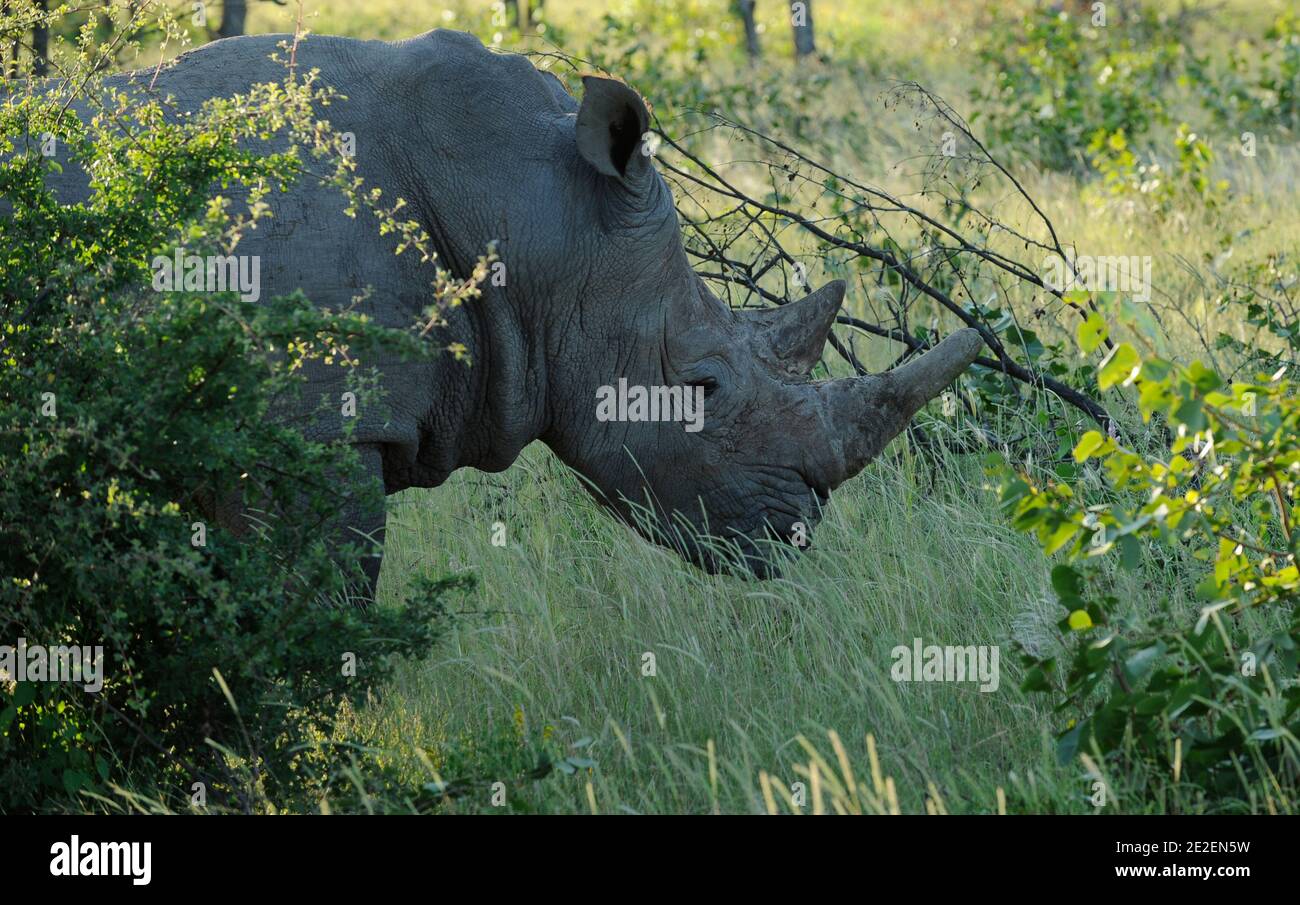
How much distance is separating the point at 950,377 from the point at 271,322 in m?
2.80

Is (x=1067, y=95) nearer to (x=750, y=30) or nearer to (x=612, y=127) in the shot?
(x=750, y=30)

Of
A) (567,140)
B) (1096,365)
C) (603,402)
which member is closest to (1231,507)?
(1096,365)

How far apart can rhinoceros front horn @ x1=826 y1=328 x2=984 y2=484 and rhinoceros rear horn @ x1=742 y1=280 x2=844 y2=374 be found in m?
0.15

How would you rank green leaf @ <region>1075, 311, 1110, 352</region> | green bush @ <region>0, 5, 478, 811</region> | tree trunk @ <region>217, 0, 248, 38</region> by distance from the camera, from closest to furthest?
green leaf @ <region>1075, 311, 1110, 352</region> → green bush @ <region>0, 5, 478, 811</region> → tree trunk @ <region>217, 0, 248, 38</region>

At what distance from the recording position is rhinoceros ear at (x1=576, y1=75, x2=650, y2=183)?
523 cm

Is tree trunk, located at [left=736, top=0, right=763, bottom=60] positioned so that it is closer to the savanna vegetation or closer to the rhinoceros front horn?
the savanna vegetation

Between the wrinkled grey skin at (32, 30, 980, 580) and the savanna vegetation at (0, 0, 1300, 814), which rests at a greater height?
the wrinkled grey skin at (32, 30, 980, 580)

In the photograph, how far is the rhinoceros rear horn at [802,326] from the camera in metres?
5.93

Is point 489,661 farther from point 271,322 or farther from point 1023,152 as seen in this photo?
point 1023,152

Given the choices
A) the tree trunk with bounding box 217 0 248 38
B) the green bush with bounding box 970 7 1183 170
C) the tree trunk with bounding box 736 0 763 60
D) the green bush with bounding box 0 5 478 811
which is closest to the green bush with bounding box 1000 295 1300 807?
the green bush with bounding box 0 5 478 811

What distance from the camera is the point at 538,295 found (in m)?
5.41

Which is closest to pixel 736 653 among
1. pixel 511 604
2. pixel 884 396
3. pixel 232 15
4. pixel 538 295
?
pixel 511 604

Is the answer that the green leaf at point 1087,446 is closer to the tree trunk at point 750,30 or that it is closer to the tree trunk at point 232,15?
the tree trunk at point 232,15

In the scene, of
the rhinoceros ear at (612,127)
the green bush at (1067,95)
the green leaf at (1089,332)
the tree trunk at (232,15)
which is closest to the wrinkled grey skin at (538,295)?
the rhinoceros ear at (612,127)
